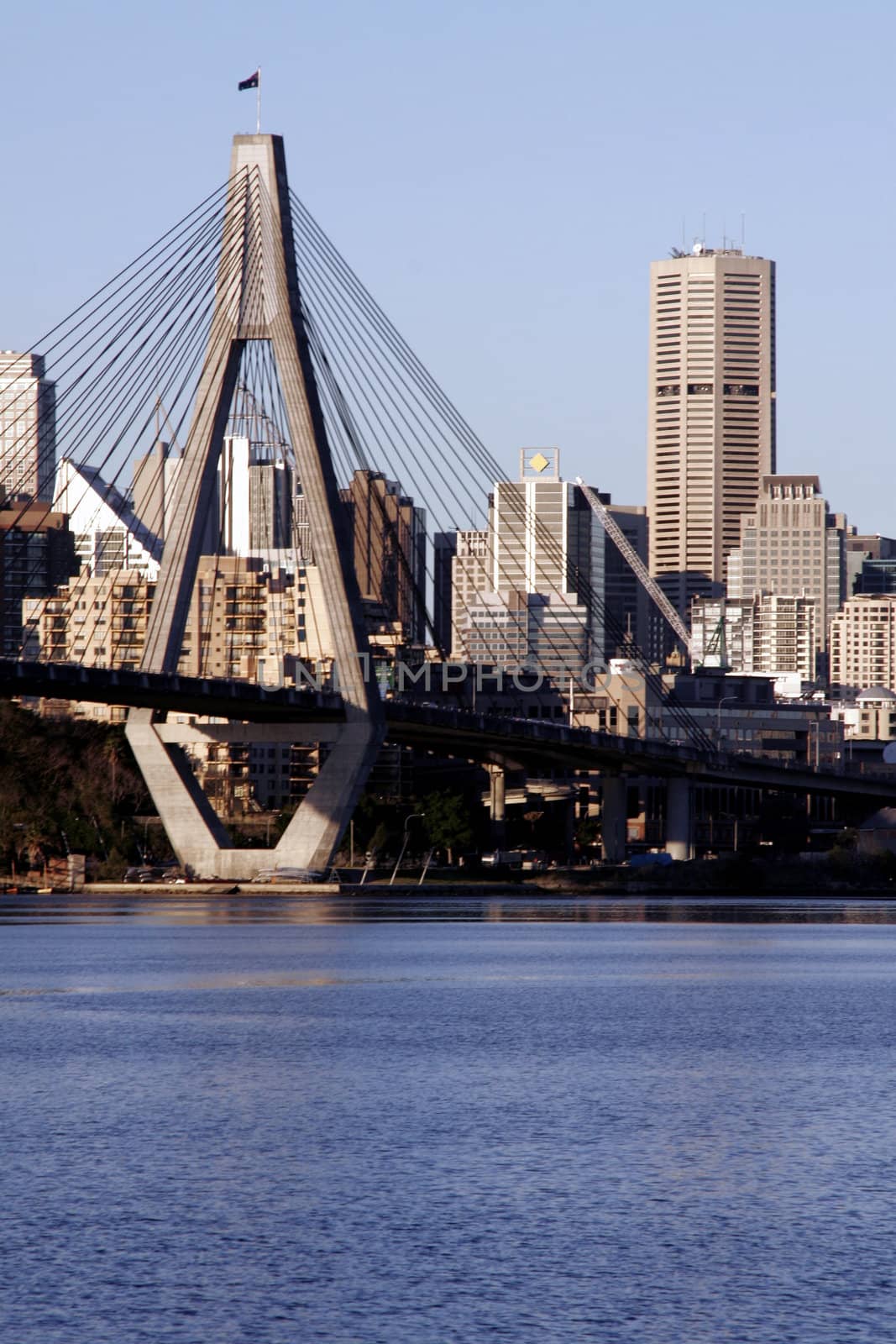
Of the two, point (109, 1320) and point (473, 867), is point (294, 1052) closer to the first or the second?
point (109, 1320)

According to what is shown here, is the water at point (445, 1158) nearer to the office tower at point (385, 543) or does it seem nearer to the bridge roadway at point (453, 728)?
the bridge roadway at point (453, 728)

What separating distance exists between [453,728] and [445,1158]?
5216 centimetres

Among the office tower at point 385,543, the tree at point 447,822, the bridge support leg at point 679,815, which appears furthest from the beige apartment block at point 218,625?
the bridge support leg at point 679,815

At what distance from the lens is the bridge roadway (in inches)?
2213

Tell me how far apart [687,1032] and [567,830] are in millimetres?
84310

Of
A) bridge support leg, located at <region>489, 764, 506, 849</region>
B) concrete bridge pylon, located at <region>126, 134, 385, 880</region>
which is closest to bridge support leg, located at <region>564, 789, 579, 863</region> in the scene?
bridge support leg, located at <region>489, 764, 506, 849</region>

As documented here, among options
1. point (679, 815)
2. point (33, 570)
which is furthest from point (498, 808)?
point (33, 570)

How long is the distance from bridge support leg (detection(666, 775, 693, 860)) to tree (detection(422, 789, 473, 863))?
27.6ft

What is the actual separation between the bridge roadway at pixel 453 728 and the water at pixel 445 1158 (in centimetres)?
2015

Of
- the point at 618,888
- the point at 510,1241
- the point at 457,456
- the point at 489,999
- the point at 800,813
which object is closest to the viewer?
the point at 510,1241

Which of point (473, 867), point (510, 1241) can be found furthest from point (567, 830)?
point (510, 1241)

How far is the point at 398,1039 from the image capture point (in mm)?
26922

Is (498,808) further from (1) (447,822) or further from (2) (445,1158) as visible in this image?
(2) (445,1158)

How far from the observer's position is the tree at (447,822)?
3661 inches
